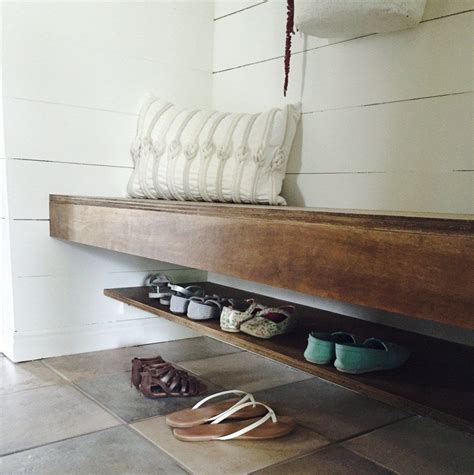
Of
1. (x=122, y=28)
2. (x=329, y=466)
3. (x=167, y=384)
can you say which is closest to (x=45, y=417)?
(x=167, y=384)

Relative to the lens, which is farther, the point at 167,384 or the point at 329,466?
the point at 167,384

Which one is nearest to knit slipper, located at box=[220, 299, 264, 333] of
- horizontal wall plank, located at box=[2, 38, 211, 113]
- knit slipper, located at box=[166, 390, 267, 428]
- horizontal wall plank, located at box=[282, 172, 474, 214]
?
knit slipper, located at box=[166, 390, 267, 428]

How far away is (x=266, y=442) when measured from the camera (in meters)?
1.19

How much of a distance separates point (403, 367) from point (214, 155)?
0.87 meters

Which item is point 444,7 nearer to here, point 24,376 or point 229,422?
point 229,422

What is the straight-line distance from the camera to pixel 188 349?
1.92 metres

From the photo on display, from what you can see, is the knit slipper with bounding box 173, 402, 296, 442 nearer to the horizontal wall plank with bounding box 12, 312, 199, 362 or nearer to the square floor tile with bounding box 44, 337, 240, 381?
the square floor tile with bounding box 44, 337, 240, 381

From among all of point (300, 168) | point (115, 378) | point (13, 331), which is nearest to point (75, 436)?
point (115, 378)

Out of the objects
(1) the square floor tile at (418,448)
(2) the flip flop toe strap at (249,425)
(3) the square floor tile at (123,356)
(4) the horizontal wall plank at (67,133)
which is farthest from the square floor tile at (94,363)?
(1) the square floor tile at (418,448)

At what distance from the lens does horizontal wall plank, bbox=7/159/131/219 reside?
1655 millimetres

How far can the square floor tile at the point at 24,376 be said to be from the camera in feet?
4.88

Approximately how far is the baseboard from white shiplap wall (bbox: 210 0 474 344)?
401mm

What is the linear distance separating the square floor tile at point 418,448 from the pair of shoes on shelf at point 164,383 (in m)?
0.44

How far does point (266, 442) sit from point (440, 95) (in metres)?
0.89
